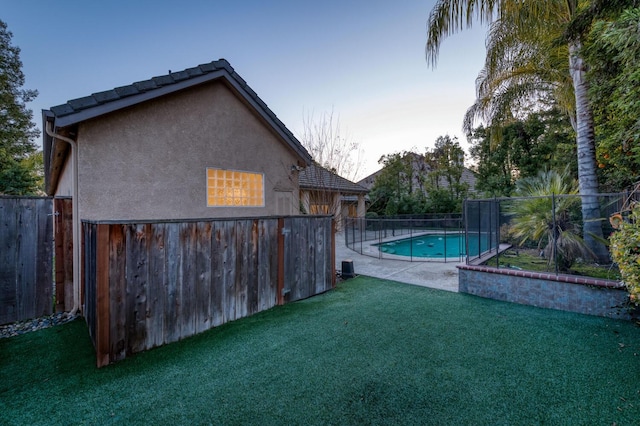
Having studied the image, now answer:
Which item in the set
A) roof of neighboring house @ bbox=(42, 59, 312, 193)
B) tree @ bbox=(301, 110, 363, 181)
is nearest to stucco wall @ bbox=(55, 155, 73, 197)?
Result: roof of neighboring house @ bbox=(42, 59, 312, 193)

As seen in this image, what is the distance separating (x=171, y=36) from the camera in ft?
33.7

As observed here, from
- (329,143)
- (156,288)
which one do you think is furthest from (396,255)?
(156,288)

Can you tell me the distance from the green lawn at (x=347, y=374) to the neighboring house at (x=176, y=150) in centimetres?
259

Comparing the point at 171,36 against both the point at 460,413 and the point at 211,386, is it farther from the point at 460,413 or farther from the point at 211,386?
the point at 460,413

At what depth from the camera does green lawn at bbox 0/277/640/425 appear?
2.43 metres

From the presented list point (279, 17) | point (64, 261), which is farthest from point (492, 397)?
point (279, 17)

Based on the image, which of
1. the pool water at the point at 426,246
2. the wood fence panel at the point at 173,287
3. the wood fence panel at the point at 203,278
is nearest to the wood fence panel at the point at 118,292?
the wood fence panel at the point at 173,287

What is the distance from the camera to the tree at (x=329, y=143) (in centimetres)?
954

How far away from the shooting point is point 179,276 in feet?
12.9

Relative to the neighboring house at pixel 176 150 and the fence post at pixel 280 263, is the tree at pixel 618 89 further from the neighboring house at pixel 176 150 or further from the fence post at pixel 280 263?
the neighboring house at pixel 176 150

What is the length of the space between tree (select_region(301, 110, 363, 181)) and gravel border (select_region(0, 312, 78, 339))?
7.51 meters

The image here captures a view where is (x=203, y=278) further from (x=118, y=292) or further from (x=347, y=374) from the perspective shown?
(x=347, y=374)

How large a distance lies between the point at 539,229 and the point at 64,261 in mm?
9561

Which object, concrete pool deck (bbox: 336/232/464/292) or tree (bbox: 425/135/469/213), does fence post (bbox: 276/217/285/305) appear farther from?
tree (bbox: 425/135/469/213)
